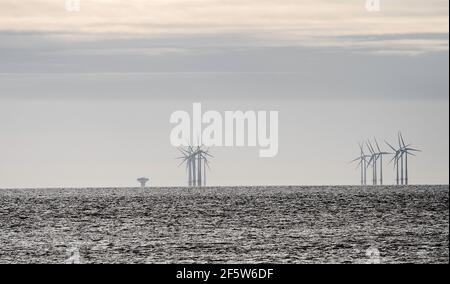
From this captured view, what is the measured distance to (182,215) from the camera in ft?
577

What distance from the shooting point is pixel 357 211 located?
19475 cm
